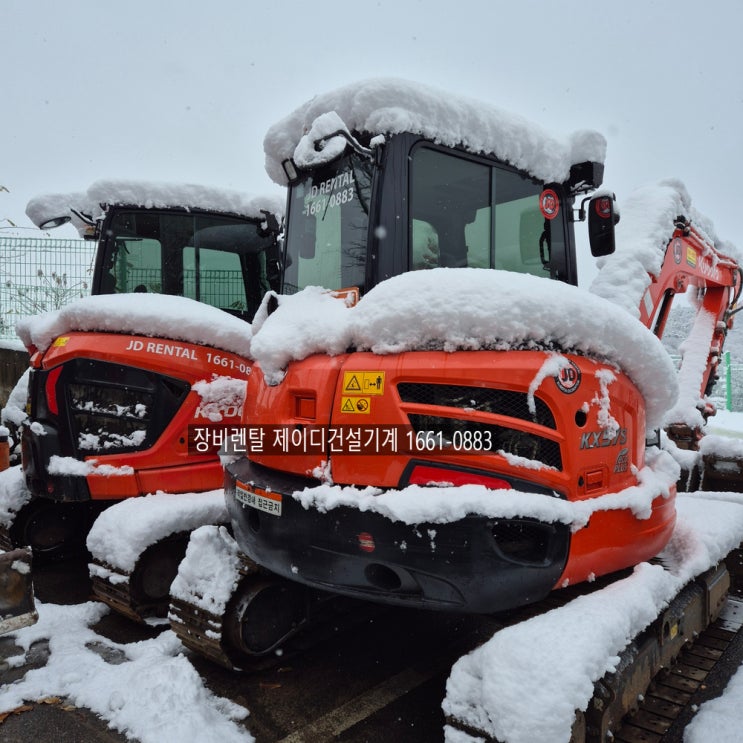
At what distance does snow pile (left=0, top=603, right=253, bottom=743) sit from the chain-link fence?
7410 millimetres

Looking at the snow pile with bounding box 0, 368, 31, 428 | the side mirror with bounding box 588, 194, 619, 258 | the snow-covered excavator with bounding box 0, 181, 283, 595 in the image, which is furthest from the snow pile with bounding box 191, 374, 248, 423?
the snow pile with bounding box 0, 368, 31, 428

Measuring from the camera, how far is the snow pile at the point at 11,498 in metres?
4.91

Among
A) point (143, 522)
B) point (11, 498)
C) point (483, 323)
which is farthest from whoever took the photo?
point (11, 498)

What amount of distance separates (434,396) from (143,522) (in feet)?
7.51

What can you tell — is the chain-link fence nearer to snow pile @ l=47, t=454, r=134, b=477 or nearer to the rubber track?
snow pile @ l=47, t=454, r=134, b=477

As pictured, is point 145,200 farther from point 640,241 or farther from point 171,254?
point 640,241

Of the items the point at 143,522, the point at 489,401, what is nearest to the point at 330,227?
the point at 489,401

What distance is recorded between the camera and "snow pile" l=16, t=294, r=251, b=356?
432cm

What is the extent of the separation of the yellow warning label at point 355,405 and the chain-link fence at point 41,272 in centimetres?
854

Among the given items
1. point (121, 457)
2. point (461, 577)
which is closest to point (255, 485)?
point (461, 577)

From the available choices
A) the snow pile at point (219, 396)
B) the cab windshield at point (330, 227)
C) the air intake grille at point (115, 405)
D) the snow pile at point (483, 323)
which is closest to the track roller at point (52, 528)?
the air intake grille at point (115, 405)

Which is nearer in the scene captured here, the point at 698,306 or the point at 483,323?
the point at 483,323

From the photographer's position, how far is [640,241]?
4.46 m

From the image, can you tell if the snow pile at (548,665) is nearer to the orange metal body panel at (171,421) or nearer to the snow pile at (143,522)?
the snow pile at (143,522)
